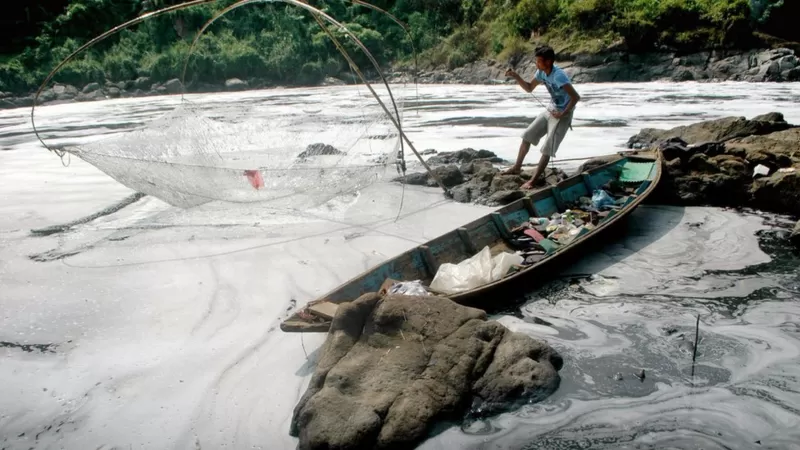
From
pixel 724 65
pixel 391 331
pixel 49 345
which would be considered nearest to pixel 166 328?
pixel 49 345

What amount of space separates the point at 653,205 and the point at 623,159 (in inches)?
23.0

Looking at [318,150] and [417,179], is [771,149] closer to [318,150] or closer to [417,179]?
[417,179]

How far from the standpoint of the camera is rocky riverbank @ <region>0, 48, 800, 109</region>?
59.1 feet

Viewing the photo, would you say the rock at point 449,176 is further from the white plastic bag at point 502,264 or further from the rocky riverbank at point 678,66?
the rocky riverbank at point 678,66

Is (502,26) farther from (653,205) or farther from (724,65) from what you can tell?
(653,205)

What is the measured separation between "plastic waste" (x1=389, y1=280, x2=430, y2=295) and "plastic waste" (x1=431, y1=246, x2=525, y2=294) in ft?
0.56

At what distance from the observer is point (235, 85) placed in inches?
1104

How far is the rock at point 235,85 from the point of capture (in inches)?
1104

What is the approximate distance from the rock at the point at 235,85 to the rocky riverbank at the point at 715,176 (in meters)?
23.7

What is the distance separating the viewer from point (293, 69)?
94.4ft

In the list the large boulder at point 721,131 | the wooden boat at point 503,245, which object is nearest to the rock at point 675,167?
the wooden boat at point 503,245

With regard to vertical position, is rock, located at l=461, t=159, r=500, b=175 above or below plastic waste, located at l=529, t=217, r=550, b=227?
below

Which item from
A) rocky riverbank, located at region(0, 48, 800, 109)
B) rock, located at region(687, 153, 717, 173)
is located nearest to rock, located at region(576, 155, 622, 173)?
rock, located at region(687, 153, 717, 173)

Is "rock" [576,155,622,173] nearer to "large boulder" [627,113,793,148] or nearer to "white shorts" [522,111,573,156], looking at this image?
"white shorts" [522,111,573,156]
